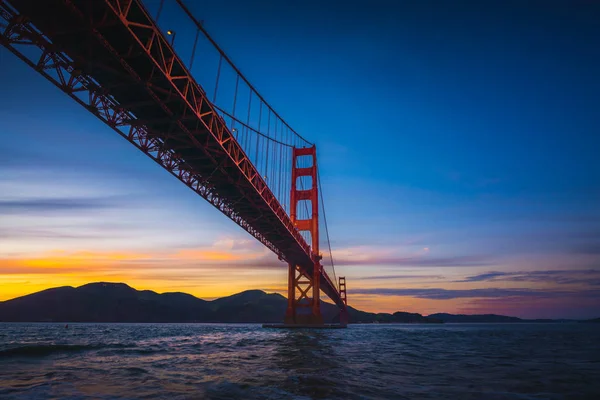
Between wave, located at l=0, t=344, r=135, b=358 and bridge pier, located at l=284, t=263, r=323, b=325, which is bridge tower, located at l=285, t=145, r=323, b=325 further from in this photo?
wave, located at l=0, t=344, r=135, b=358

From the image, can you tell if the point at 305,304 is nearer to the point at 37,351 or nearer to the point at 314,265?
the point at 314,265

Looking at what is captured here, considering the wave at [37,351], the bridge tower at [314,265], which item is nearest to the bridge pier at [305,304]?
the bridge tower at [314,265]

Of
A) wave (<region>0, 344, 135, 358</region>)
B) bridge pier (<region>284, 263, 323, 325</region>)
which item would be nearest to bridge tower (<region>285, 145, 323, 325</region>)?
bridge pier (<region>284, 263, 323, 325</region>)

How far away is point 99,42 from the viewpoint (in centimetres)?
1227

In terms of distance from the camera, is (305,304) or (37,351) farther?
(305,304)

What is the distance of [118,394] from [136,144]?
44.9 ft

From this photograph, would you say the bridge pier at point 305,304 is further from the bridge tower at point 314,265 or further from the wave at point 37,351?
the wave at point 37,351

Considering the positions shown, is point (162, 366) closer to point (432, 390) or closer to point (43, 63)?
point (432, 390)

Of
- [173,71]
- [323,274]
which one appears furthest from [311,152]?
[173,71]

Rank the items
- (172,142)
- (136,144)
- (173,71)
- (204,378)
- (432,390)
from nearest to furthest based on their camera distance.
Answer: (432,390)
(204,378)
(173,71)
(136,144)
(172,142)

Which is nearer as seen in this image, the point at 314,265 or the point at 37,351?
the point at 37,351

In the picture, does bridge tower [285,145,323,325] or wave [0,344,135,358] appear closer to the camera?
wave [0,344,135,358]

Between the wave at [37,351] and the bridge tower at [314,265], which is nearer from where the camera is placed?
the wave at [37,351]

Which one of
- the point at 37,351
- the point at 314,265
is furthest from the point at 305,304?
the point at 37,351
